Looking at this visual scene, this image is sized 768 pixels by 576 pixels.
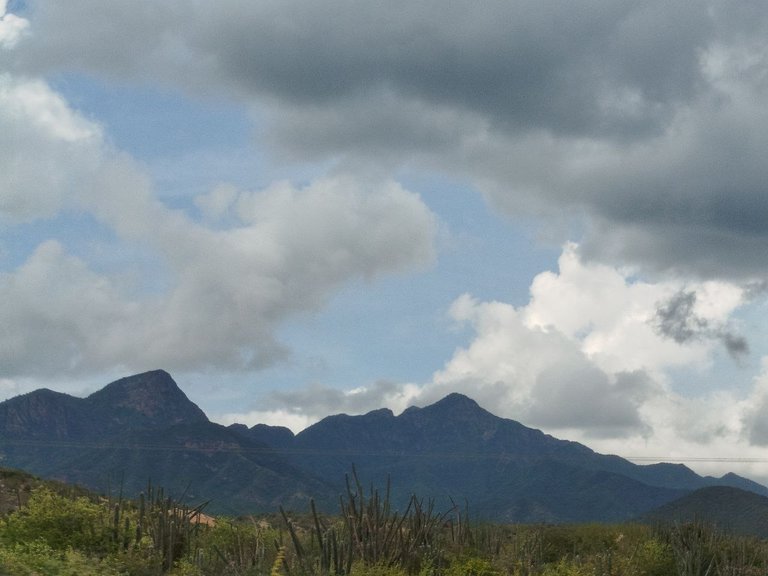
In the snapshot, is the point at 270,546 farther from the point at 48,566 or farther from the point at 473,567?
the point at 48,566

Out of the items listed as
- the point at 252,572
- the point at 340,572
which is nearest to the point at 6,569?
the point at 252,572

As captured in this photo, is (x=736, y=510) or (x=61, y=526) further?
(x=736, y=510)

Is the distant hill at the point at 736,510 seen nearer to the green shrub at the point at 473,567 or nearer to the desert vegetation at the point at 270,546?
the desert vegetation at the point at 270,546

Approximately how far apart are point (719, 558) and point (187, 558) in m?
34.9

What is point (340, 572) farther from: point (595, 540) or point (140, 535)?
point (595, 540)

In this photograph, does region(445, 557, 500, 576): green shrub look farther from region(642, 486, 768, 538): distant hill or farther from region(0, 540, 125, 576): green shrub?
region(642, 486, 768, 538): distant hill

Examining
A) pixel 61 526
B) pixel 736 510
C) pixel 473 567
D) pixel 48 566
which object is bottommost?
pixel 473 567

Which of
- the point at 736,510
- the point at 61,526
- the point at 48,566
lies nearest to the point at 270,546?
the point at 61,526

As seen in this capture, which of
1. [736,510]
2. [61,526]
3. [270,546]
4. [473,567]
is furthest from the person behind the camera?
[736,510]

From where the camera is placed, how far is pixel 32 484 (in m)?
67.8

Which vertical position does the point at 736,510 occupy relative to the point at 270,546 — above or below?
above

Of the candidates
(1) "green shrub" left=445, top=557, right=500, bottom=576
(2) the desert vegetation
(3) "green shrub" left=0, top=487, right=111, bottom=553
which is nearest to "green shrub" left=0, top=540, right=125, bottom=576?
(2) the desert vegetation

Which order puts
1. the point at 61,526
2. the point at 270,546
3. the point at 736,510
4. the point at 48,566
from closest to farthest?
1. the point at 48,566
2. the point at 270,546
3. the point at 61,526
4. the point at 736,510

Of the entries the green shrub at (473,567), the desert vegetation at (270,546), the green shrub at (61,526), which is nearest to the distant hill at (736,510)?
the desert vegetation at (270,546)
